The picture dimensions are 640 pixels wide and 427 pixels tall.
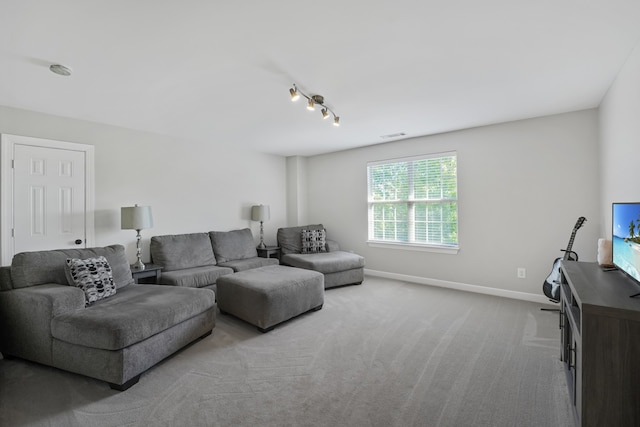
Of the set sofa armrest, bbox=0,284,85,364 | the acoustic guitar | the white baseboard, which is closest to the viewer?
sofa armrest, bbox=0,284,85,364

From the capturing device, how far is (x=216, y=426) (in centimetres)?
165

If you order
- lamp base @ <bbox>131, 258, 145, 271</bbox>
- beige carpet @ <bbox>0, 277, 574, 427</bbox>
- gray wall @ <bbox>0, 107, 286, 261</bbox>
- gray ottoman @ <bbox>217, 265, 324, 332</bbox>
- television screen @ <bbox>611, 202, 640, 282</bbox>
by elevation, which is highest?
gray wall @ <bbox>0, 107, 286, 261</bbox>

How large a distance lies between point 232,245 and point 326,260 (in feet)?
5.03

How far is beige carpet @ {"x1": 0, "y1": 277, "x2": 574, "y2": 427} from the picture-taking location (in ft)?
5.68

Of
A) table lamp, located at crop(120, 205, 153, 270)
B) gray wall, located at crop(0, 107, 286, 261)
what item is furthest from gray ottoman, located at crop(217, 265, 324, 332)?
gray wall, located at crop(0, 107, 286, 261)

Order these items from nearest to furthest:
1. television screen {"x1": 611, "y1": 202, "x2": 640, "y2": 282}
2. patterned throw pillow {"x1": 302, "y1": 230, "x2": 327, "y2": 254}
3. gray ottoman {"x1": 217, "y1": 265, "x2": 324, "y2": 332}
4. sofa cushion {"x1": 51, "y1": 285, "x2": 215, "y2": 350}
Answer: television screen {"x1": 611, "y1": 202, "x2": 640, "y2": 282} < sofa cushion {"x1": 51, "y1": 285, "x2": 215, "y2": 350} < gray ottoman {"x1": 217, "y1": 265, "x2": 324, "y2": 332} < patterned throw pillow {"x1": 302, "y1": 230, "x2": 327, "y2": 254}

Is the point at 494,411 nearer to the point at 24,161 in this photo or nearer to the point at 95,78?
the point at 95,78

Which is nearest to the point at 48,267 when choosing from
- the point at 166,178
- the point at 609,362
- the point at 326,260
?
the point at 166,178

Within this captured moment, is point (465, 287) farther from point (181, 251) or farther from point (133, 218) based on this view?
point (133, 218)

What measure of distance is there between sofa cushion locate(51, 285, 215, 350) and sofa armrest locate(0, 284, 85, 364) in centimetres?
9

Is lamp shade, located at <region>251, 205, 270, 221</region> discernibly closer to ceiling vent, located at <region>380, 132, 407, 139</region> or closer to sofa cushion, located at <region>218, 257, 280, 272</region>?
sofa cushion, located at <region>218, 257, 280, 272</region>

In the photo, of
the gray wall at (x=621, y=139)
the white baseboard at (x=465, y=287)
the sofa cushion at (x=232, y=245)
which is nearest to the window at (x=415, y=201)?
the white baseboard at (x=465, y=287)

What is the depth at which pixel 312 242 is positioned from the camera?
16.8 feet

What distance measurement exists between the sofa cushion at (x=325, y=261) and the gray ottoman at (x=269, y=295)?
0.73 metres
